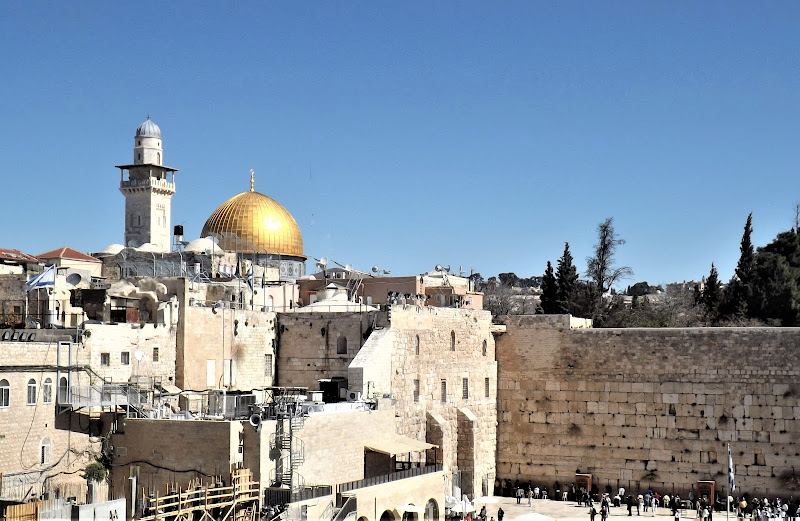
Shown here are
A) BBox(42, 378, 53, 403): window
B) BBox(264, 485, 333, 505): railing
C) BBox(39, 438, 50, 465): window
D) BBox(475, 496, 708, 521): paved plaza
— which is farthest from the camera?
BBox(475, 496, 708, 521): paved plaza

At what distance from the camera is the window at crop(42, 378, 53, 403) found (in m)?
23.1

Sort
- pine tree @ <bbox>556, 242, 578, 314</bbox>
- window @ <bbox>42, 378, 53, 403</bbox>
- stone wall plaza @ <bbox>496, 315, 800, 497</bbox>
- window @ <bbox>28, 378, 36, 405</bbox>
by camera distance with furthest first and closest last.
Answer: pine tree @ <bbox>556, 242, 578, 314</bbox>, stone wall plaza @ <bbox>496, 315, 800, 497</bbox>, window @ <bbox>42, 378, 53, 403</bbox>, window @ <bbox>28, 378, 36, 405</bbox>

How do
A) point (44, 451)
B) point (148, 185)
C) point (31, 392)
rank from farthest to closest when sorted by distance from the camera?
point (148, 185)
point (44, 451)
point (31, 392)

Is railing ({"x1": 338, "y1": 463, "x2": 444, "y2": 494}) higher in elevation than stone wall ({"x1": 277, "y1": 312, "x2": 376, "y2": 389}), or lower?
lower

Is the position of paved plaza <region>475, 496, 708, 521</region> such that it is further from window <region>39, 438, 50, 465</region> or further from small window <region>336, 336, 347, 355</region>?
window <region>39, 438, 50, 465</region>

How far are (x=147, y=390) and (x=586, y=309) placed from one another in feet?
67.1

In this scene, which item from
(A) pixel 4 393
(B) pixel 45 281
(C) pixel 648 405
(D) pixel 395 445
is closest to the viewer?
(A) pixel 4 393

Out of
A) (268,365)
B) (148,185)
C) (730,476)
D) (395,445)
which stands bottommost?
(730,476)

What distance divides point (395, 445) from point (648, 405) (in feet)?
29.5

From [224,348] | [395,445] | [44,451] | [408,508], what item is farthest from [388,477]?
[44,451]

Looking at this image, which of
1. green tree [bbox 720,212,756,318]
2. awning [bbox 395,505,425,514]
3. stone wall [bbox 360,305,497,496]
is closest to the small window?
stone wall [bbox 360,305,497,496]

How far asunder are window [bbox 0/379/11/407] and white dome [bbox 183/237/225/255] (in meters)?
15.8

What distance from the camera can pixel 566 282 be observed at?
42344 mm

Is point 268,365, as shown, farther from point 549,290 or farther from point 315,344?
point 549,290
